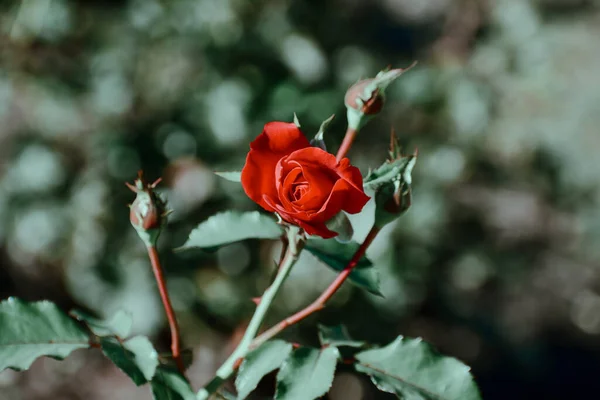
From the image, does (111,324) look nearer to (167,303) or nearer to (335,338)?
(167,303)

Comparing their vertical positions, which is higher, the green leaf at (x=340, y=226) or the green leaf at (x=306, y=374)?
the green leaf at (x=340, y=226)

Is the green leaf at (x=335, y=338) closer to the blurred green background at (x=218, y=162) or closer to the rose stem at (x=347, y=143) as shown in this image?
the rose stem at (x=347, y=143)

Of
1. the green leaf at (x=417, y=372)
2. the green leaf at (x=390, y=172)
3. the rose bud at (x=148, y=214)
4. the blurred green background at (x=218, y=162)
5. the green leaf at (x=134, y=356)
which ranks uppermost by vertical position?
the green leaf at (x=390, y=172)

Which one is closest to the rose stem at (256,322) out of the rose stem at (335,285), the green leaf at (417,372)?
the rose stem at (335,285)

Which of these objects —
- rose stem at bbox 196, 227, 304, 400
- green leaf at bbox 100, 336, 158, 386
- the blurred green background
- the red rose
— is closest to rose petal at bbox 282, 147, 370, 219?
the red rose

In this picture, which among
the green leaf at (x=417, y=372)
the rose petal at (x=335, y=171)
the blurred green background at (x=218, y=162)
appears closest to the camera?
the rose petal at (x=335, y=171)

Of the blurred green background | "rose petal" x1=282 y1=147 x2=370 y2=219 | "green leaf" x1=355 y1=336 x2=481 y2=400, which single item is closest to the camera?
"rose petal" x1=282 y1=147 x2=370 y2=219

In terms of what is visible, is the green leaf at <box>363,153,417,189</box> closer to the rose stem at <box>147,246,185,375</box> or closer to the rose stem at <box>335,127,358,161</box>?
the rose stem at <box>335,127,358,161</box>

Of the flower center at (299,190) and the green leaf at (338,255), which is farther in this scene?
the green leaf at (338,255)
